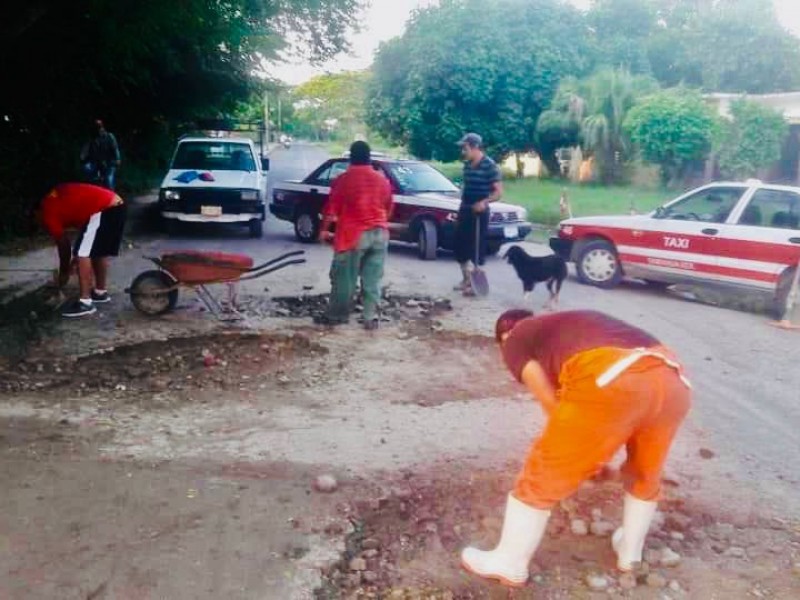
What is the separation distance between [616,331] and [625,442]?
45cm

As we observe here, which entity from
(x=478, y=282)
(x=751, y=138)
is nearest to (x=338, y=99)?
(x=751, y=138)

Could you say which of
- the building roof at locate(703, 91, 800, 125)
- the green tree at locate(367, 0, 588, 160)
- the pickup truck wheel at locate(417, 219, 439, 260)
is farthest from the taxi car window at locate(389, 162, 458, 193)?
the green tree at locate(367, 0, 588, 160)

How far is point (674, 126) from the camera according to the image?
24094mm

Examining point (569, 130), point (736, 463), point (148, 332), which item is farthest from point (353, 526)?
point (569, 130)

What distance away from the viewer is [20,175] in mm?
14484

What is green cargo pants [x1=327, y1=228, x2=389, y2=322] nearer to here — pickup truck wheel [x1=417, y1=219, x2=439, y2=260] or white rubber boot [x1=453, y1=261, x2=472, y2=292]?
white rubber boot [x1=453, y1=261, x2=472, y2=292]

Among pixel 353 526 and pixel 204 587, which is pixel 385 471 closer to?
pixel 353 526

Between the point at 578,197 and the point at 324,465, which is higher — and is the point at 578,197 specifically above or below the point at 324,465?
below

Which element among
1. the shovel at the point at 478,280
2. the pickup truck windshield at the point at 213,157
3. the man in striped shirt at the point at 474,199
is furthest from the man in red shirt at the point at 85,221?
the pickup truck windshield at the point at 213,157

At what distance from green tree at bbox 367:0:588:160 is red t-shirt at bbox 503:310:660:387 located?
Result: 24.4 m

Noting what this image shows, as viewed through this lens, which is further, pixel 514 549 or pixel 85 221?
pixel 85 221

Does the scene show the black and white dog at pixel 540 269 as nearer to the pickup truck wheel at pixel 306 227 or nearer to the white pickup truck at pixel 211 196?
the pickup truck wheel at pixel 306 227

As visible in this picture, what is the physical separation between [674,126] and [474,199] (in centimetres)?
1611

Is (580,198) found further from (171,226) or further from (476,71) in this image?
(171,226)
